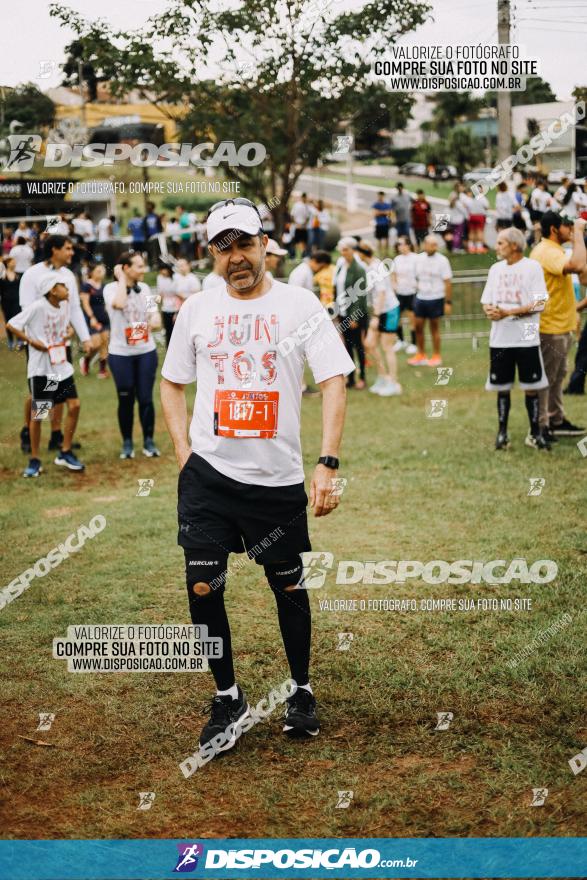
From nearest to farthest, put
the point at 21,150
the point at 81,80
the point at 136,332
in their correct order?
the point at 136,332, the point at 21,150, the point at 81,80

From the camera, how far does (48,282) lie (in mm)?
9758

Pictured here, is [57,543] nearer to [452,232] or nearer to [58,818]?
[58,818]

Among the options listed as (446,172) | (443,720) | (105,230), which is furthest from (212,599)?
(446,172)

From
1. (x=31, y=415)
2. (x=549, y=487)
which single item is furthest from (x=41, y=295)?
(x=549, y=487)

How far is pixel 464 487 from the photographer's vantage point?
864 cm

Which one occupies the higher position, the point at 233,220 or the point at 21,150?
the point at 21,150

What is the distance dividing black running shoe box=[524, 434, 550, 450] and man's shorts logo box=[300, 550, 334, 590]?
3.56 meters

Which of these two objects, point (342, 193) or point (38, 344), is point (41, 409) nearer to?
point (38, 344)

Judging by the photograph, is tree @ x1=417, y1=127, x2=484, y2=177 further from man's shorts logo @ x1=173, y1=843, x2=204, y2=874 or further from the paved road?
man's shorts logo @ x1=173, y1=843, x2=204, y2=874

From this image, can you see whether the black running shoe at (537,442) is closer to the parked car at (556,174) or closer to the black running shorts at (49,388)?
the black running shorts at (49,388)

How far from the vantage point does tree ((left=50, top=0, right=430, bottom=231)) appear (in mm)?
17266

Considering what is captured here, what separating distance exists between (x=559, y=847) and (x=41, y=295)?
7795mm

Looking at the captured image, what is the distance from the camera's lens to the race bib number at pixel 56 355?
9.73m

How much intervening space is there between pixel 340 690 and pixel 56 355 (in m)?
5.94
